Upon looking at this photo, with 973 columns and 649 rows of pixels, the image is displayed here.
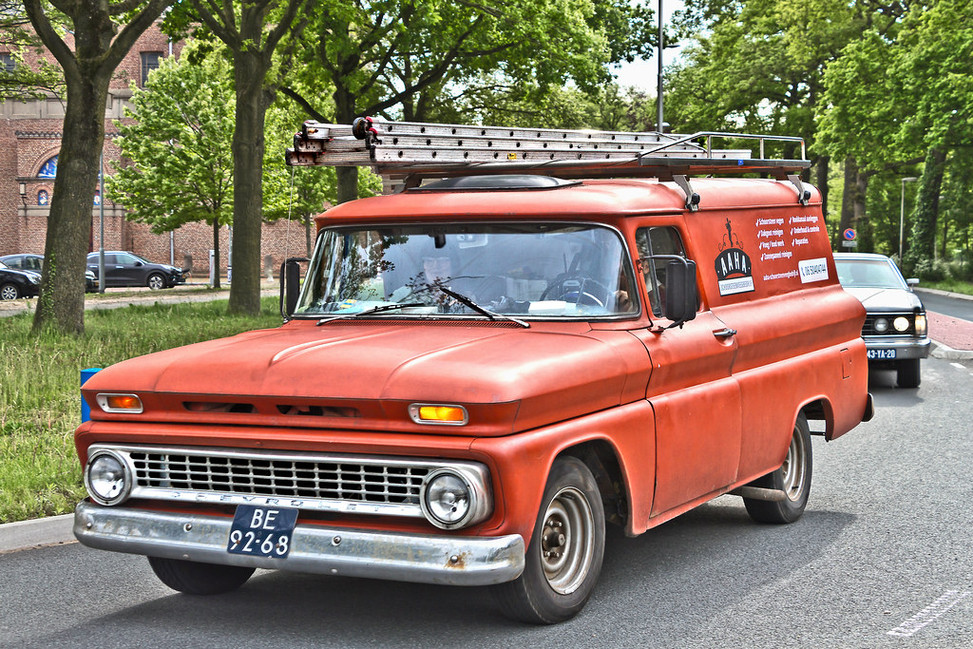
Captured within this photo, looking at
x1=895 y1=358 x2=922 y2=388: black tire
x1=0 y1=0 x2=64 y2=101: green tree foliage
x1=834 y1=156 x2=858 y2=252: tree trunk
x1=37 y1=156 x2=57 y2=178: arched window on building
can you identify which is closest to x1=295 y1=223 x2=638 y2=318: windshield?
x1=895 y1=358 x2=922 y2=388: black tire

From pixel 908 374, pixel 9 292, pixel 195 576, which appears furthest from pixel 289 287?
pixel 9 292

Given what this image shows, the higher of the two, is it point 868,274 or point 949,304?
point 868,274

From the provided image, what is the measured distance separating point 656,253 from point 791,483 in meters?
2.21

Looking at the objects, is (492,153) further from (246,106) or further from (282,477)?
(246,106)

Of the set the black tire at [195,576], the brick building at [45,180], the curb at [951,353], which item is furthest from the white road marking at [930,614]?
the brick building at [45,180]

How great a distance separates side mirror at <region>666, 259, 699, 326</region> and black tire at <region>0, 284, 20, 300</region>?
39.3 meters

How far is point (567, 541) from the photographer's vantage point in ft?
18.3

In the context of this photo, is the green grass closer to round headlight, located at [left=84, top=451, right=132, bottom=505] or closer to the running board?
round headlight, located at [left=84, top=451, right=132, bottom=505]

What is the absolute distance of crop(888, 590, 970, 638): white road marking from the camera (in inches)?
216

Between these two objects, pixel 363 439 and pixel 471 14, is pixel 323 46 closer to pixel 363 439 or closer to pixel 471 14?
pixel 471 14

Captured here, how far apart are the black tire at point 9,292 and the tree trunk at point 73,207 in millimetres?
25408

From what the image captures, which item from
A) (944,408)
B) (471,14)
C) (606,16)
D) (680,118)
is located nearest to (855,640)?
(944,408)

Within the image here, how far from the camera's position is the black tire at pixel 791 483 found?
775cm

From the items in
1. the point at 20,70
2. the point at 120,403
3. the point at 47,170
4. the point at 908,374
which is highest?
the point at 20,70
